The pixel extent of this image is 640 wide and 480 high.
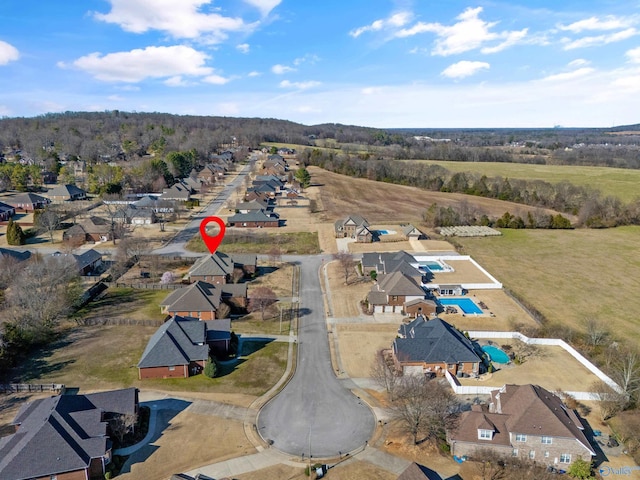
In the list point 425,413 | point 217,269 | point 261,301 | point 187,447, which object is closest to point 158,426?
point 187,447

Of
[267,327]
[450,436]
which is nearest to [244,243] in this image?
[267,327]

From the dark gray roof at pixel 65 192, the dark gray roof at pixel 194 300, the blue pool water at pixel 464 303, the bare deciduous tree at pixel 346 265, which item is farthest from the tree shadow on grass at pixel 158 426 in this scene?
the dark gray roof at pixel 65 192

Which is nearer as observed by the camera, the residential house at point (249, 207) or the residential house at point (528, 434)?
the residential house at point (528, 434)

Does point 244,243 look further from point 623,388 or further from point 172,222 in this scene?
point 623,388

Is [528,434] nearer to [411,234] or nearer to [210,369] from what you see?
[210,369]

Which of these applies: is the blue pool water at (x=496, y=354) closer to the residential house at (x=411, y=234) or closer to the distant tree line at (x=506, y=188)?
the residential house at (x=411, y=234)
